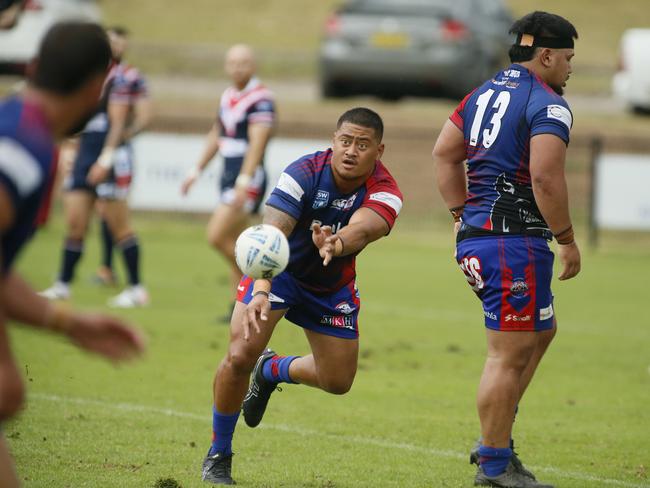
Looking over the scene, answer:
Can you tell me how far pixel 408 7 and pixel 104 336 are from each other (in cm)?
1848

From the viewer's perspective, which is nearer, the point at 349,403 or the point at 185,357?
the point at 349,403

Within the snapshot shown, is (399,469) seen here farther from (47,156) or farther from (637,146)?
(637,146)

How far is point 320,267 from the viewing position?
20.7 ft

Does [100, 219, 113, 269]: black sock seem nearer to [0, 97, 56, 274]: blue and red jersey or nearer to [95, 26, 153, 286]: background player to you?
[95, 26, 153, 286]: background player

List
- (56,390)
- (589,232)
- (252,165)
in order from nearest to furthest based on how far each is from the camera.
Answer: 1. (56,390)
2. (252,165)
3. (589,232)

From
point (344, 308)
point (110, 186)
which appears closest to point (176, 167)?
point (110, 186)

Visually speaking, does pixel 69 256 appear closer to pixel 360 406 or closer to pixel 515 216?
pixel 360 406

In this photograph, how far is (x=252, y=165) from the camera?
10930 mm

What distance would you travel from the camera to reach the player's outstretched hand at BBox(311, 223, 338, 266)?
18.5 feet

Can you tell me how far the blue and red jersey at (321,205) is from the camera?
6074 millimetres

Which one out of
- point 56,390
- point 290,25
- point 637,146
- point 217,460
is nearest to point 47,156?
point 217,460

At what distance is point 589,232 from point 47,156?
16.8 meters

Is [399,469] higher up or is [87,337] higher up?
[87,337]

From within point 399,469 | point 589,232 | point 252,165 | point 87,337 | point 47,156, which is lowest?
point 589,232
